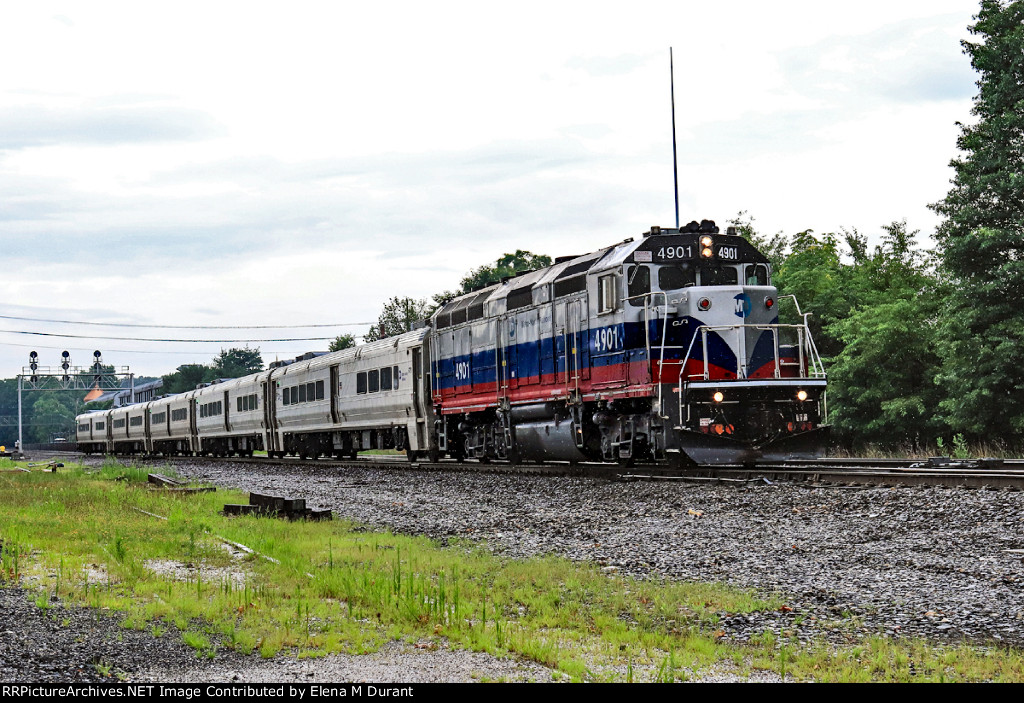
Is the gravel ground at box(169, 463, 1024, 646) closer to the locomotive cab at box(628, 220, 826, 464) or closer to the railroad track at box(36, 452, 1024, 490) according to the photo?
the railroad track at box(36, 452, 1024, 490)

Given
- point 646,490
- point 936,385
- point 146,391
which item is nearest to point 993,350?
point 936,385

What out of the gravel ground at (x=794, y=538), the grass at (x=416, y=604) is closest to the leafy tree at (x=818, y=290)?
the gravel ground at (x=794, y=538)

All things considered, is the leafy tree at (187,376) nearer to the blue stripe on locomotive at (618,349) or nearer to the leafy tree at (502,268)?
the leafy tree at (502,268)

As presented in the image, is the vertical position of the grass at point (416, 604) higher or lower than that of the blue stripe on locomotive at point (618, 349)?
lower

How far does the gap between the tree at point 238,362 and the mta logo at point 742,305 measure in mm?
135488

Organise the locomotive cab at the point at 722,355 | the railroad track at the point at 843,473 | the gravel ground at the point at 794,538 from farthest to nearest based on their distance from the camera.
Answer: the locomotive cab at the point at 722,355 → the railroad track at the point at 843,473 → the gravel ground at the point at 794,538

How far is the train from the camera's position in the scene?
666 inches

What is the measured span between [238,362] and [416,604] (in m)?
149

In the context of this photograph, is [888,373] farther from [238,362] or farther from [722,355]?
[238,362]

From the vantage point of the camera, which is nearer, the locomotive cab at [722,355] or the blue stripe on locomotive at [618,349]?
the locomotive cab at [722,355]

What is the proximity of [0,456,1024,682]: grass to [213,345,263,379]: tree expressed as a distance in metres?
140

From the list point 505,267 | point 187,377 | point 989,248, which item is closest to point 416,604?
point 989,248

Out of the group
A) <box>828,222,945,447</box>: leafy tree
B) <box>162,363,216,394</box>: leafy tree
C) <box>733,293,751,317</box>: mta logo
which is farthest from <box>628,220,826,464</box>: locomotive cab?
<box>162,363,216,394</box>: leafy tree

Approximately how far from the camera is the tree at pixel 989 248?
1066 inches
